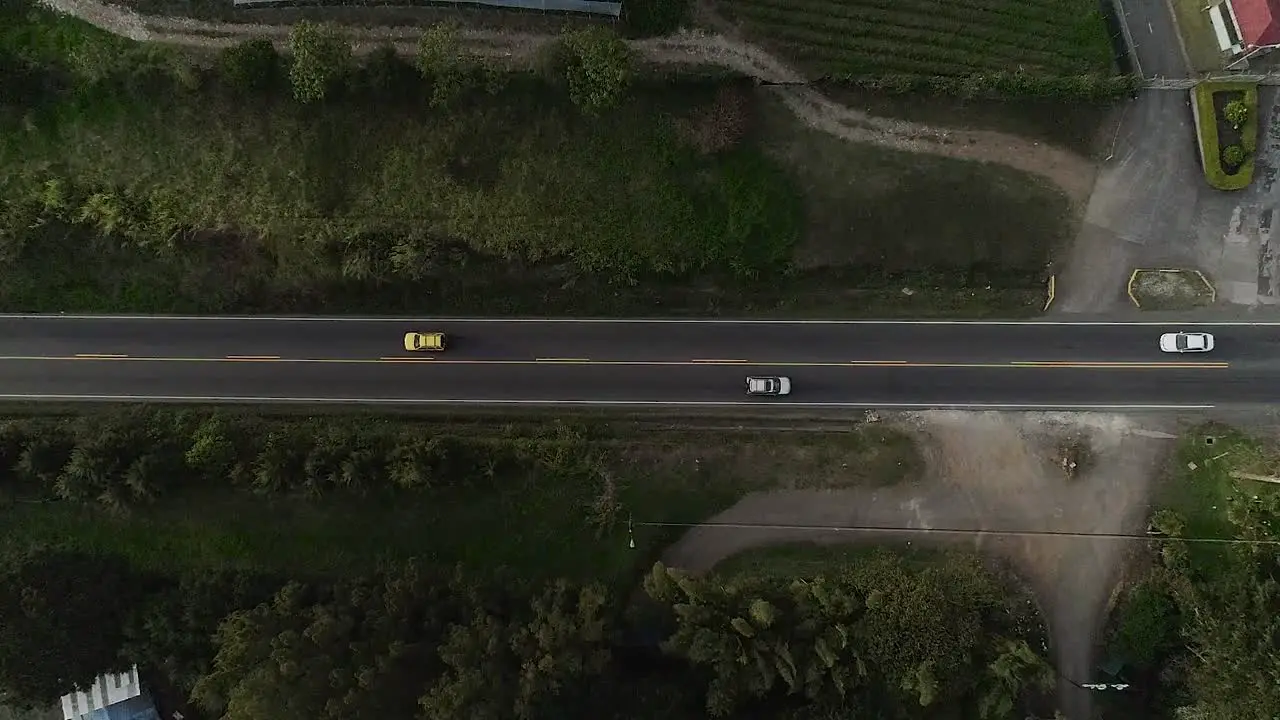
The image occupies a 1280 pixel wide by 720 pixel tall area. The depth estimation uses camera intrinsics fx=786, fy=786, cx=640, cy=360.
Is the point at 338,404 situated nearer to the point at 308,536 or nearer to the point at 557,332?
the point at 308,536

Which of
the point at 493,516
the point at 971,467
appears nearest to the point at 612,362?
the point at 493,516

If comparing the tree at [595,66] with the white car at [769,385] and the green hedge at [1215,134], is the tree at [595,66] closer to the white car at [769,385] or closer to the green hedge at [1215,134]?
the white car at [769,385]

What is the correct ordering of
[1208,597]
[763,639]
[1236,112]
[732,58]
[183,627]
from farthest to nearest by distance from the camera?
[732,58] → [1236,112] → [183,627] → [1208,597] → [763,639]

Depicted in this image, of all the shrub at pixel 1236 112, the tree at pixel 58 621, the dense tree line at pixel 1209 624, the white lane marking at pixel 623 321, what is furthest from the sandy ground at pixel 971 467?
the tree at pixel 58 621

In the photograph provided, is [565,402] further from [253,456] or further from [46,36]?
[46,36]

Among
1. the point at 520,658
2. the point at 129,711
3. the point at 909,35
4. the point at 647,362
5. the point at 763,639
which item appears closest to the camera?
the point at 520,658

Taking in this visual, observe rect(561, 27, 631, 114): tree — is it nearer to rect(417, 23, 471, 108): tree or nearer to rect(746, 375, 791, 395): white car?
rect(417, 23, 471, 108): tree

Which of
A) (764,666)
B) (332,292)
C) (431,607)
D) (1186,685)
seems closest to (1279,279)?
(1186,685)
